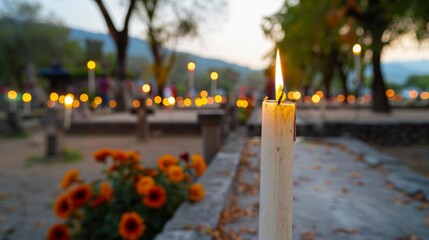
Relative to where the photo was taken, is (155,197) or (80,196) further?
(80,196)

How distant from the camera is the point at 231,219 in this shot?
10.0ft

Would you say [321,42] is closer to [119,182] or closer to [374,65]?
[374,65]

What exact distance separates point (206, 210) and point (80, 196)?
3.45 feet

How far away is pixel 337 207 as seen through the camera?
3.50m

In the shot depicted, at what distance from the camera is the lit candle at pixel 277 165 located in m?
0.87

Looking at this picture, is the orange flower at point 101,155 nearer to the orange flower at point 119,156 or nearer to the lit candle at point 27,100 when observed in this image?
the orange flower at point 119,156

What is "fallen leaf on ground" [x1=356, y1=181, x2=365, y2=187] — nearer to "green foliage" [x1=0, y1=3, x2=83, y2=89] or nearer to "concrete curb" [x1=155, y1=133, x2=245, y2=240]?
"concrete curb" [x1=155, y1=133, x2=245, y2=240]

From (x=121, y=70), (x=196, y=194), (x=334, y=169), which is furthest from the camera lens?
(x=121, y=70)

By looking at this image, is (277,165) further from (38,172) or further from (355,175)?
(38,172)

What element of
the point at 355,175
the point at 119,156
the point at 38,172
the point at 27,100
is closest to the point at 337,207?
the point at 355,175

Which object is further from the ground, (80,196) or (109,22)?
(109,22)

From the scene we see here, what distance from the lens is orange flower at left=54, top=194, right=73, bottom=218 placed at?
294 centimetres

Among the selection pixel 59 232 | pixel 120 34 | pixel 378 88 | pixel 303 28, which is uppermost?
pixel 120 34

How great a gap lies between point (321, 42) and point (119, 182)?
44.9ft
